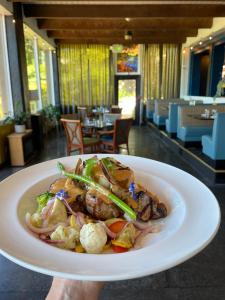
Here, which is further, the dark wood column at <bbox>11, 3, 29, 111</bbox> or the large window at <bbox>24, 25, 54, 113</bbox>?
the large window at <bbox>24, 25, 54, 113</bbox>

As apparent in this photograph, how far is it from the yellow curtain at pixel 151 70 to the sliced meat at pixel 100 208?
10229mm

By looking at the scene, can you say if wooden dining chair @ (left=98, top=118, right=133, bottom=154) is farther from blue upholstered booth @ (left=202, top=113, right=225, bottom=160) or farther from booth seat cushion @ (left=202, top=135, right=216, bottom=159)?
blue upholstered booth @ (left=202, top=113, right=225, bottom=160)

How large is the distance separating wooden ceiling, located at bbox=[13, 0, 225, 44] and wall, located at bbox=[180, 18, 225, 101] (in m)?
0.21

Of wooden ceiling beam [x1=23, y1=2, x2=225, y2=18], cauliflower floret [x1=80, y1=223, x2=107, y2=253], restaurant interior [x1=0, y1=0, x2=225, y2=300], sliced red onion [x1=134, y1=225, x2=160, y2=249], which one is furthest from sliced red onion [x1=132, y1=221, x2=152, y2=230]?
wooden ceiling beam [x1=23, y1=2, x2=225, y2=18]

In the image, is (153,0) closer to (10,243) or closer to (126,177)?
(126,177)

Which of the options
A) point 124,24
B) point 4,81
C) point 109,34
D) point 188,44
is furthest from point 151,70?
point 4,81

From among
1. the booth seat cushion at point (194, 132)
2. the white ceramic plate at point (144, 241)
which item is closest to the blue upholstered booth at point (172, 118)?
the booth seat cushion at point (194, 132)

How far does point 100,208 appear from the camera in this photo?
0.75 meters

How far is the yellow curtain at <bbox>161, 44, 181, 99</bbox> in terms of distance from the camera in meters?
10.2

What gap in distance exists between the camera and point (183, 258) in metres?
0.57

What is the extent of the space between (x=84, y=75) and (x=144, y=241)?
1039 cm

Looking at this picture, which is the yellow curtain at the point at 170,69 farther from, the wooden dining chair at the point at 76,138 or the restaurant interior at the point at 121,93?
the wooden dining chair at the point at 76,138

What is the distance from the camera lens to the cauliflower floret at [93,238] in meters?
0.65

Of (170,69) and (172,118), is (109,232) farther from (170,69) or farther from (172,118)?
(170,69)
